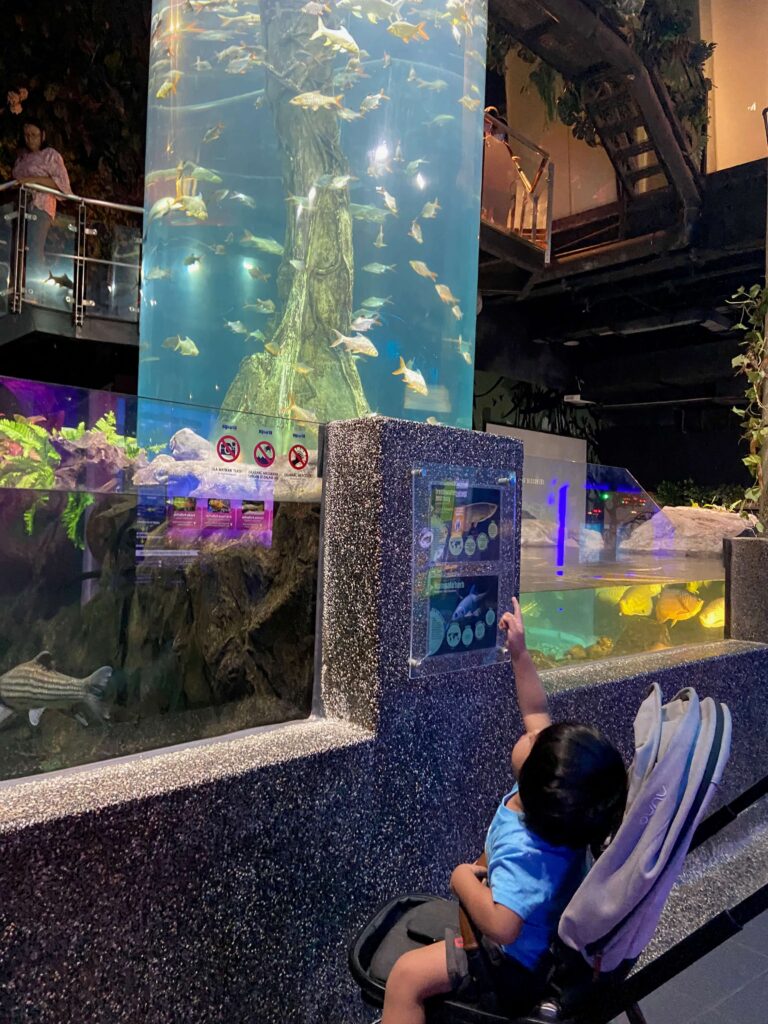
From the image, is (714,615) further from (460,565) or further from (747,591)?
(460,565)

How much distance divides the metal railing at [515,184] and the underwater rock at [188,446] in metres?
5.49

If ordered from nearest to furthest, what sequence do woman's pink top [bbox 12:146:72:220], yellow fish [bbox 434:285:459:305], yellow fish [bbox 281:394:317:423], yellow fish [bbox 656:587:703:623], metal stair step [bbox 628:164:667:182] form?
yellow fish [bbox 656:587:703:623] → yellow fish [bbox 281:394:317:423] → yellow fish [bbox 434:285:459:305] → woman's pink top [bbox 12:146:72:220] → metal stair step [bbox 628:164:667:182]

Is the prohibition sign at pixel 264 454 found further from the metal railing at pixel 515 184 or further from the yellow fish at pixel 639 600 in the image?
the metal railing at pixel 515 184

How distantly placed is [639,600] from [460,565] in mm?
1450

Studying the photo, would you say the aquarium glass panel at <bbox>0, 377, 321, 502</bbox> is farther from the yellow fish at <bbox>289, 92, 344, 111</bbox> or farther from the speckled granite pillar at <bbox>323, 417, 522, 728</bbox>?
the yellow fish at <bbox>289, 92, 344, 111</bbox>

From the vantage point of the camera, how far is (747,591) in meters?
3.40

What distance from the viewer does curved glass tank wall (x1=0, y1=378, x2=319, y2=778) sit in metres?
1.49

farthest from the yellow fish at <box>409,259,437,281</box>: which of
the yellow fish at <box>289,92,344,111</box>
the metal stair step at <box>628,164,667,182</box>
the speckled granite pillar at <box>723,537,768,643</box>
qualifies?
the metal stair step at <box>628,164,667,182</box>

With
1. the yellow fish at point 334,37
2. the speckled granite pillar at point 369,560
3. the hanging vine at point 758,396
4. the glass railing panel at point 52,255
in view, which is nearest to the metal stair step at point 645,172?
the hanging vine at point 758,396

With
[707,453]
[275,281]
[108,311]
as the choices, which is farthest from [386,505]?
[707,453]

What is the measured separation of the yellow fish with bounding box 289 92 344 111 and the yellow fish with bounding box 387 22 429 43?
1.66 ft

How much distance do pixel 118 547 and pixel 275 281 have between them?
308 cm

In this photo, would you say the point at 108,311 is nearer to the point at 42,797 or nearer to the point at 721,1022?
the point at 42,797

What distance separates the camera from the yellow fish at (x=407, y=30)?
4.09 meters
